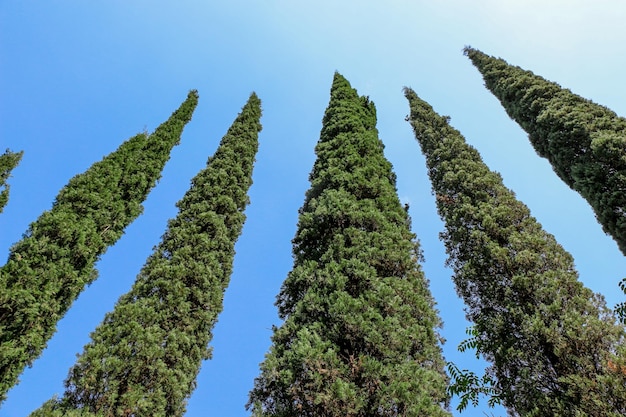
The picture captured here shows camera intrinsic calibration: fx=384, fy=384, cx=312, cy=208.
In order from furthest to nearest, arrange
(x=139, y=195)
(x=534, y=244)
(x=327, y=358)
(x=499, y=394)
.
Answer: (x=139, y=195) → (x=534, y=244) → (x=499, y=394) → (x=327, y=358)

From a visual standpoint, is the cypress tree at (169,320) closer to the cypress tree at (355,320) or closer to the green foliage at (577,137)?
the cypress tree at (355,320)

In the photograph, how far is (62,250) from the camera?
1099 cm

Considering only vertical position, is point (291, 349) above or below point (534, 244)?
below

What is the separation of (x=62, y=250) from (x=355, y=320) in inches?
345

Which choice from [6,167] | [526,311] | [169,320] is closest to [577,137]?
[526,311]

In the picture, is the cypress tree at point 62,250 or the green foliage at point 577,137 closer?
the cypress tree at point 62,250

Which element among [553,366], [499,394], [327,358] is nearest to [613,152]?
[553,366]

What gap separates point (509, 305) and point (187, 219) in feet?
35.2

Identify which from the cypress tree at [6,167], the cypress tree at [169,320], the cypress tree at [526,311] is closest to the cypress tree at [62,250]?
the cypress tree at [169,320]

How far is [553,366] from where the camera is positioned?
7.60m

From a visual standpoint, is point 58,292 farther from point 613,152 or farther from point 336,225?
point 613,152

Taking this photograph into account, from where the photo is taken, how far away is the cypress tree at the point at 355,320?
261 inches

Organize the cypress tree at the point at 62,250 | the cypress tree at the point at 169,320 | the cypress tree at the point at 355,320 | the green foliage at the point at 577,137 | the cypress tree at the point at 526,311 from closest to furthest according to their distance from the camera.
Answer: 1. the cypress tree at the point at 355,320
2. the cypress tree at the point at 526,311
3. the cypress tree at the point at 169,320
4. the cypress tree at the point at 62,250
5. the green foliage at the point at 577,137

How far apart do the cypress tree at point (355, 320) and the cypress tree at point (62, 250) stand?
6071mm
